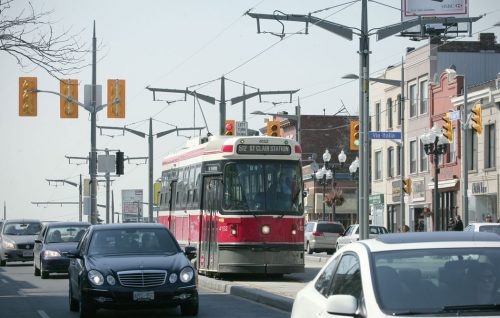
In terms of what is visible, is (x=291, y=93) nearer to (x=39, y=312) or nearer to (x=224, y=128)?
(x=224, y=128)

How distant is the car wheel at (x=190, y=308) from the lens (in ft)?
59.7

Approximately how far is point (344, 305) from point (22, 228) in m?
34.5

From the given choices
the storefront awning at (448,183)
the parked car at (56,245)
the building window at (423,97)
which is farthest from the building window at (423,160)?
the parked car at (56,245)

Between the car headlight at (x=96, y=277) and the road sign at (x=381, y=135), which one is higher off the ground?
the road sign at (x=381, y=135)

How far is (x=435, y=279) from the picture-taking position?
26.8 ft

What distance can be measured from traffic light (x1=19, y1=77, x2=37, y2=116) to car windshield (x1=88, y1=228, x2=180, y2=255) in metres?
18.5

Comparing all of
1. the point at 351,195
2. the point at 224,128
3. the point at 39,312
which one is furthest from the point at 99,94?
the point at 351,195

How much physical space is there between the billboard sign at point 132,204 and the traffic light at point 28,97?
Answer: 54095 mm

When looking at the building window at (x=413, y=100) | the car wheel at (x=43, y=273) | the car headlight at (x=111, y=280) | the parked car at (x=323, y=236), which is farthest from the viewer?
the building window at (x=413, y=100)

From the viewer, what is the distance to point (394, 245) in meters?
8.45

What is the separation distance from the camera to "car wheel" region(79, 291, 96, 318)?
17.6 m

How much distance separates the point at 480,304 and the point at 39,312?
13.5 m

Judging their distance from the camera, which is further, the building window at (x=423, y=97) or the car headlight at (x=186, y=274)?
the building window at (x=423, y=97)

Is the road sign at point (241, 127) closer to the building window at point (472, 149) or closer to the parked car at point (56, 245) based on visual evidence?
the building window at point (472, 149)
